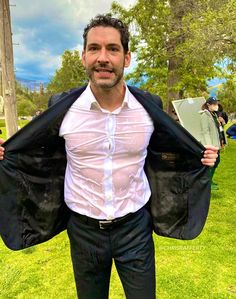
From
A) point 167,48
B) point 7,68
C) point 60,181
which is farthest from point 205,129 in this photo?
point 167,48

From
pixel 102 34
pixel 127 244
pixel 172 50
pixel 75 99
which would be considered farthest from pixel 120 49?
pixel 172 50

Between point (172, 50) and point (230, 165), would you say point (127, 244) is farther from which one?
point (172, 50)

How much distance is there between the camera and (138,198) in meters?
A: 2.19

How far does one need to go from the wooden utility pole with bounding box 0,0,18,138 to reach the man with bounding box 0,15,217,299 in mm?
3344

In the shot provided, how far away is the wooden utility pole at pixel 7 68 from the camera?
495cm

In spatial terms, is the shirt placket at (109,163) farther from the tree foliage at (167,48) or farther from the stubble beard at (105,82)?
the tree foliage at (167,48)

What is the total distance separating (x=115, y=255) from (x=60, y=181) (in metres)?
0.69

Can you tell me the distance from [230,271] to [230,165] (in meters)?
8.11

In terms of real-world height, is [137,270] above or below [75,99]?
below

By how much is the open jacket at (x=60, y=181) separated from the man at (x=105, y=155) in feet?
0.04

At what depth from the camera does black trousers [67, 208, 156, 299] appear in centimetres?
211

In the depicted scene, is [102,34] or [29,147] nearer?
[102,34]

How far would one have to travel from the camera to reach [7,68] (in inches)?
Result: 204

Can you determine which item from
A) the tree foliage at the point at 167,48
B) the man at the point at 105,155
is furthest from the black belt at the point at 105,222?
the tree foliage at the point at 167,48
